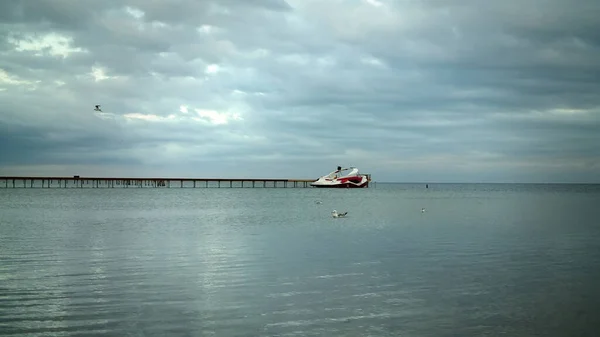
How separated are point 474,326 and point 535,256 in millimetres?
13156

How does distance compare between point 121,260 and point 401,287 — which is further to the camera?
point 121,260

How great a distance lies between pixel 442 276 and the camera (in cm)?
1970

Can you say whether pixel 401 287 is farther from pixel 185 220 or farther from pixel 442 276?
pixel 185 220

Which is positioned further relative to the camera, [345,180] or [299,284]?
[345,180]

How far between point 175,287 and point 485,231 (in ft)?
81.6

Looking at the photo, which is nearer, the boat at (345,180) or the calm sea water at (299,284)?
the calm sea water at (299,284)

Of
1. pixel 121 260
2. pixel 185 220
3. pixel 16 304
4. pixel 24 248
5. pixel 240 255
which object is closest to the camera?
pixel 16 304

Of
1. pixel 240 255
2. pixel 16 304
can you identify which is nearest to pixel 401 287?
pixel 240 255

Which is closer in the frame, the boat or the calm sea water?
the calm sea water

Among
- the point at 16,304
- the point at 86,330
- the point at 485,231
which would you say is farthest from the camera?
the point at 485,231

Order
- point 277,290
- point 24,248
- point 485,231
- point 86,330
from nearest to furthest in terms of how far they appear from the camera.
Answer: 1. point 86,330
2. point 277,290
3. point 24,248
4. point 485,231

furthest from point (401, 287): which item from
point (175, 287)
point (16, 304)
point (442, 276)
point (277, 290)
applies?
point (16, 304)

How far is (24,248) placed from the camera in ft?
90.1

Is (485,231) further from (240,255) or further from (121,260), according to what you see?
(121,260)
